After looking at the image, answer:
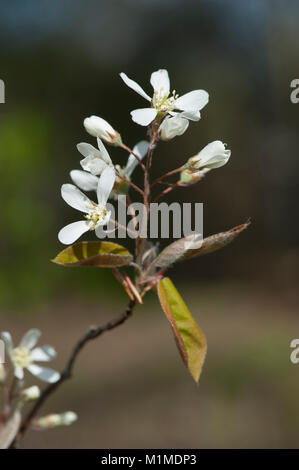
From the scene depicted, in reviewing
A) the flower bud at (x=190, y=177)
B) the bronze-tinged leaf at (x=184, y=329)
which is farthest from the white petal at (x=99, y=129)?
the bronze-tinged leaf at (x=184, y=329)

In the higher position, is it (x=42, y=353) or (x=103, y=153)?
(x=103, y=153)

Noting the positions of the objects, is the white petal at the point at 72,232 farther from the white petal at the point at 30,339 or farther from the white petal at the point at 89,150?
the white petal at the point at 30,339

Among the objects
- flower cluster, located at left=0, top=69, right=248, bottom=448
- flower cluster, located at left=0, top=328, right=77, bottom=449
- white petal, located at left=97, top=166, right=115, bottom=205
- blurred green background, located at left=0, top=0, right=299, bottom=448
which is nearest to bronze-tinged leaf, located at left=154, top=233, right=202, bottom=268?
flower cluster, located at left=0, top=69, right=248, bottom=448

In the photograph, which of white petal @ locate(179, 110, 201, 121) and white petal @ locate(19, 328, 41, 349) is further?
white petal @ locate(19, 328, 41, 349)

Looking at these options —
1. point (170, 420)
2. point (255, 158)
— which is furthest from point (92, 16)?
point (170, 420)

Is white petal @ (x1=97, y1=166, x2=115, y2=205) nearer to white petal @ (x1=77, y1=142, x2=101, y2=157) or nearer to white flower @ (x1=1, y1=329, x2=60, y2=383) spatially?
white petal @ (x1=77, y1=142, x2=101, y2=157)
